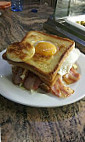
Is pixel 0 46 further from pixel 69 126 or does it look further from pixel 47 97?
pixel 69 126

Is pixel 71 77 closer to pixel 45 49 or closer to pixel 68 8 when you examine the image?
pixel 45 49

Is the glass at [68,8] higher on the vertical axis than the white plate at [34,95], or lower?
higher

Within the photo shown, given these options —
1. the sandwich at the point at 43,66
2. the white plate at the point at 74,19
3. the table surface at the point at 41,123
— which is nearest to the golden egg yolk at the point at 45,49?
the sandwich at the point at 43,66

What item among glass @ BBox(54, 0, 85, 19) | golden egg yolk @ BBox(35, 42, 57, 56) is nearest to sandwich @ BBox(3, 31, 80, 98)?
golden egg yolk @ BBox(35, 42, 57, 56)

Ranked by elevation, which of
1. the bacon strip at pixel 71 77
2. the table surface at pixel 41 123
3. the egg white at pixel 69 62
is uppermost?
the egg white at pixel 69 62

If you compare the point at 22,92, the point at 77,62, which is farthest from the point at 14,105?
the point at 77,62

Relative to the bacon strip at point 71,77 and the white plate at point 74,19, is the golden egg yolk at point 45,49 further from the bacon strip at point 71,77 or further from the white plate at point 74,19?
the white plate at point 74,19

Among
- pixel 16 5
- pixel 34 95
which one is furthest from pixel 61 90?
pixel 16 5

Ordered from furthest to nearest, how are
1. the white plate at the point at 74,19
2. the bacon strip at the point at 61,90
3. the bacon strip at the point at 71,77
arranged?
the white plate at the point at 74,19 → the bacon strip at the point at 71,77 → the bacon strip at the point at 61,90
